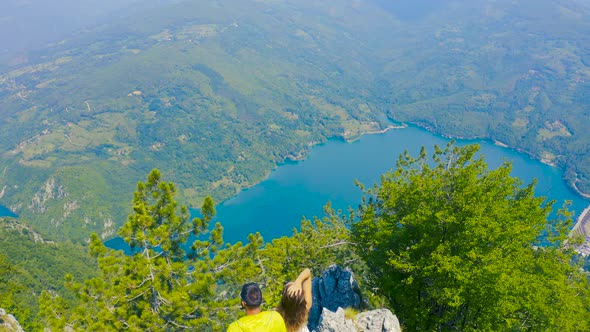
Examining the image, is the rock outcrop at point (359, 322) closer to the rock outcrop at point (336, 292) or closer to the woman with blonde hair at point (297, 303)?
the rock outcrop at point (336, 292)

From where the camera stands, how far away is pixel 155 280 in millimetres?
10031

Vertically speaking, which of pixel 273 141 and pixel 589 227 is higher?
pixel 589 227

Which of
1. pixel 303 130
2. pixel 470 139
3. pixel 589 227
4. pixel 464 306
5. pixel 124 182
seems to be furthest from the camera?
pixel 303 130

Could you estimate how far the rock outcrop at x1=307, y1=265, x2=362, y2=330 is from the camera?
12594 millimetres

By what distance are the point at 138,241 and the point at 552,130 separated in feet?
656

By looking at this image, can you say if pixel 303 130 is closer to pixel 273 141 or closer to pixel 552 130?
pixel 273 141

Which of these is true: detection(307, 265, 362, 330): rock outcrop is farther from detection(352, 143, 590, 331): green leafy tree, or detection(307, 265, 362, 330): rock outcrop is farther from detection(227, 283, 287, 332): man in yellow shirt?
detection(227, 283, 287, 332): man in yellow shirt

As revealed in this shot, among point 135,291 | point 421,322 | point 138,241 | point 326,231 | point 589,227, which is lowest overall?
point 589,227

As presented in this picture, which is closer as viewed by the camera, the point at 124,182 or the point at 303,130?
the point at 124,182

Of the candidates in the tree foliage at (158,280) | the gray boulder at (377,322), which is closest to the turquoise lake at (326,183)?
the tree foliage at (158,280)

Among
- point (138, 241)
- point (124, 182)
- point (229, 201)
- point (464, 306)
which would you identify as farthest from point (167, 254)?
point (124, 182)

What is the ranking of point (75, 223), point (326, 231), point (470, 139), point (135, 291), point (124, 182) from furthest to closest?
point (470, 139), point (124, 182), point (75, 223), point (326, 231), point (135, 291)

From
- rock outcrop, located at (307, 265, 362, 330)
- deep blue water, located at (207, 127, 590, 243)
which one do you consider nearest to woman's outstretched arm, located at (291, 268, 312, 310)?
rock outcrop, located at (307, 265, 362, 330)

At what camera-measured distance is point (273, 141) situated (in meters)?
164
